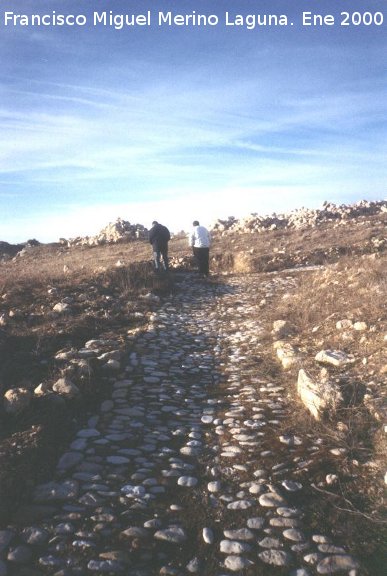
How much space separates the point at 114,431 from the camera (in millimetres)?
5371

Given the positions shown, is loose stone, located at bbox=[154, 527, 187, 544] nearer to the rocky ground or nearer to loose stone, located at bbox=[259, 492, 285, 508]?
the rocky ground

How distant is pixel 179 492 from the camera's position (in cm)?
420

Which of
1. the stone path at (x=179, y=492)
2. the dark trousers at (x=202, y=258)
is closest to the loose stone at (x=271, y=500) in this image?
the stone path at (x=179, y=492)

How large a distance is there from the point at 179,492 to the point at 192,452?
0.74 meters

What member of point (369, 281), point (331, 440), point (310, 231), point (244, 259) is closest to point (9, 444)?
point (331, 440)

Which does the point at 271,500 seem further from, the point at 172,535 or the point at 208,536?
the point at 172,535

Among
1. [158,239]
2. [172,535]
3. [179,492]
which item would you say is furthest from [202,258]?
[172,535]

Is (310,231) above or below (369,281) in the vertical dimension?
above

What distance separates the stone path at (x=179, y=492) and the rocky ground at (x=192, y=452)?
0.05ft

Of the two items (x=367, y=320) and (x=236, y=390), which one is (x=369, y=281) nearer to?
(x=367, y=320)

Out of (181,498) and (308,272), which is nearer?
(181,498)

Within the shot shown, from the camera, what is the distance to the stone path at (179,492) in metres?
3.34

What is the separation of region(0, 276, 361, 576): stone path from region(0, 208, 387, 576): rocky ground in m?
0.01

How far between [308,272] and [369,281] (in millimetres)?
5898
